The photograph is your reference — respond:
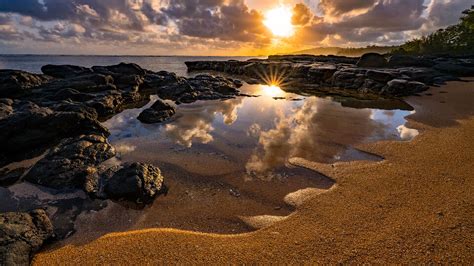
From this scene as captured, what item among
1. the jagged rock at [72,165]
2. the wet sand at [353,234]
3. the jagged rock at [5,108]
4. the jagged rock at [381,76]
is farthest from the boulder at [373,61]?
the jagged rock at [5,108]

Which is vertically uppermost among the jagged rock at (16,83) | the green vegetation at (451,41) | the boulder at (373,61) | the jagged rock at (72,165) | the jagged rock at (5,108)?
the green vegetation at (451,41)

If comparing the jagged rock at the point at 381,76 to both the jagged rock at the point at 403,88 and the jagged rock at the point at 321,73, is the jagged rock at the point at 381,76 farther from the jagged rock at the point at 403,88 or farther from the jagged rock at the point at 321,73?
the jagged rock at the point at 321,73

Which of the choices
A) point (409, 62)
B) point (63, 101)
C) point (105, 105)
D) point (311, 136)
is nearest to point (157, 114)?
point (105, 105)

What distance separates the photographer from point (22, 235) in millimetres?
4762

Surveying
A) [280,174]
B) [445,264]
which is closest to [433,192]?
[445,264]

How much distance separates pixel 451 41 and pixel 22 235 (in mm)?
93584

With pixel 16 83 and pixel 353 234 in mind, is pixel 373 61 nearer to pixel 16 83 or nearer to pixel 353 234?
pixel 353 234

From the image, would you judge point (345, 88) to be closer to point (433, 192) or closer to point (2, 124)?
point (433, 192)

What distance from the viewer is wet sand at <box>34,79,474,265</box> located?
458 centimetres

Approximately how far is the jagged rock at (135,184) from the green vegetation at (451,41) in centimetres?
7747

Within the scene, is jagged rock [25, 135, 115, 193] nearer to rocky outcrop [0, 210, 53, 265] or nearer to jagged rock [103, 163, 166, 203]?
jagged rock [103, 163, 166, 203]

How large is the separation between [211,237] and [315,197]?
9.24 ft

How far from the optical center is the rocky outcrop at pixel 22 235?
4.36m

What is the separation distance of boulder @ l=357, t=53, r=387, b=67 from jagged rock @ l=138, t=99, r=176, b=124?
36645mm
